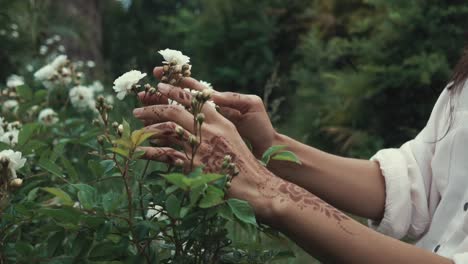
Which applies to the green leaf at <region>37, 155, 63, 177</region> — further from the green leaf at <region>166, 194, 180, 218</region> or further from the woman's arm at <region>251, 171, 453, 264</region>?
the woman's arm at <region>251, 171, 453, 264</region>

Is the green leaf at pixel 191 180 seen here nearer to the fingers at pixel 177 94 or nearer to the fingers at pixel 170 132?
the fingers at pixel 170 132

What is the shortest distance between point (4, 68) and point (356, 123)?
95.5 inches

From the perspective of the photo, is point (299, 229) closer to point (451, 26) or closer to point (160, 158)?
point (160, 158)

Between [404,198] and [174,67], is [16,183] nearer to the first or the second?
[174,67]

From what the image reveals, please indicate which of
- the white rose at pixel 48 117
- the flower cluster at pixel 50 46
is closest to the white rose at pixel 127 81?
the white rose at pixel 48 117

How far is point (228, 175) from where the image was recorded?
1.50 m

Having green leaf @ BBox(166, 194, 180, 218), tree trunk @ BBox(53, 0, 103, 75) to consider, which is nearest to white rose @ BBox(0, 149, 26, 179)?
green leaf @ BBox(166, 194, 180, 218)

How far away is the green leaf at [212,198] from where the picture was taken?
1412 millimetres

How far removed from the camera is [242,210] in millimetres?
1444

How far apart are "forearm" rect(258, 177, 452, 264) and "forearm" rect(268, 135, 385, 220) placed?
0.50 metres

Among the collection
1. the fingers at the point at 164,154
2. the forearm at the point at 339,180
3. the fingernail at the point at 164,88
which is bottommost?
the forearm at the point at 339,180

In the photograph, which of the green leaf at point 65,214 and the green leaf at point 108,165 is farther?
the green leaf at point 108,165

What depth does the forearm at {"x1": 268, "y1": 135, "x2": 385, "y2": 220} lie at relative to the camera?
2.14 meters

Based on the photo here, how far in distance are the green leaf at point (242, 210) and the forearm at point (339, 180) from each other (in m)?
0.68
